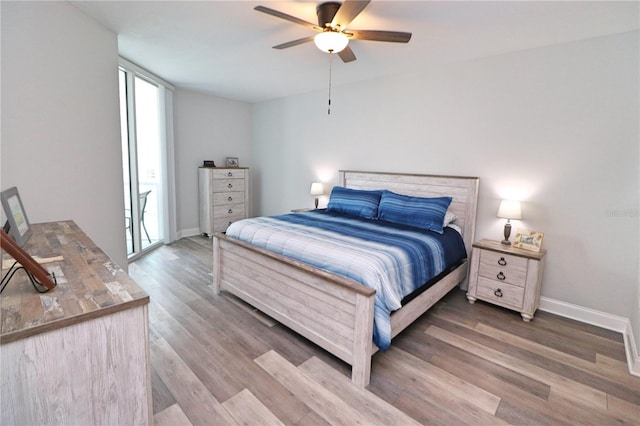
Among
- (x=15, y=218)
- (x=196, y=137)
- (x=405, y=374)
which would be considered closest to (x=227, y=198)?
(x=196, y=137)

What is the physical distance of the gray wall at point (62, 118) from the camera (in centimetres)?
199

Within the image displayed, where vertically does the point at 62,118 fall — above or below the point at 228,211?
above

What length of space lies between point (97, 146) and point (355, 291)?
2580mm

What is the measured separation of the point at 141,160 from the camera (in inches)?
167

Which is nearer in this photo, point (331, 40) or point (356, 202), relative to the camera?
point (331, 40)

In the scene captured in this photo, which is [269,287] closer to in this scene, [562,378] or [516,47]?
[562,378]

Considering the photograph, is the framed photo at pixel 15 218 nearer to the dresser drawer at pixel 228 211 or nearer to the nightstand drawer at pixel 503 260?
the nightstand drawer at pixel 503 260

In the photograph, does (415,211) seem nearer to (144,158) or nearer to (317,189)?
(317,189)

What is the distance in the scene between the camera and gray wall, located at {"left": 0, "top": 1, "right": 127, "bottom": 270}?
1989 millimetres

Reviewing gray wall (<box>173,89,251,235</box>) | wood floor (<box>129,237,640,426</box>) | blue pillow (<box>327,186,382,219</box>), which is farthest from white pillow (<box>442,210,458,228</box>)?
gray wall (<box>173,89,251,235</box>)

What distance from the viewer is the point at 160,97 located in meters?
4.54

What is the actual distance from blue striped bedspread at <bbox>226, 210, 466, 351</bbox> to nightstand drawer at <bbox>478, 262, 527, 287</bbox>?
24 centimetres

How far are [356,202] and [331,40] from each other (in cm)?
193

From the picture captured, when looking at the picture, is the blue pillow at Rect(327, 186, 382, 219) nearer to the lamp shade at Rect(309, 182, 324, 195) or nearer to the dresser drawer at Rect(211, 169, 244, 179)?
the lamp shade at Rect(309, 182, 324, 195)
